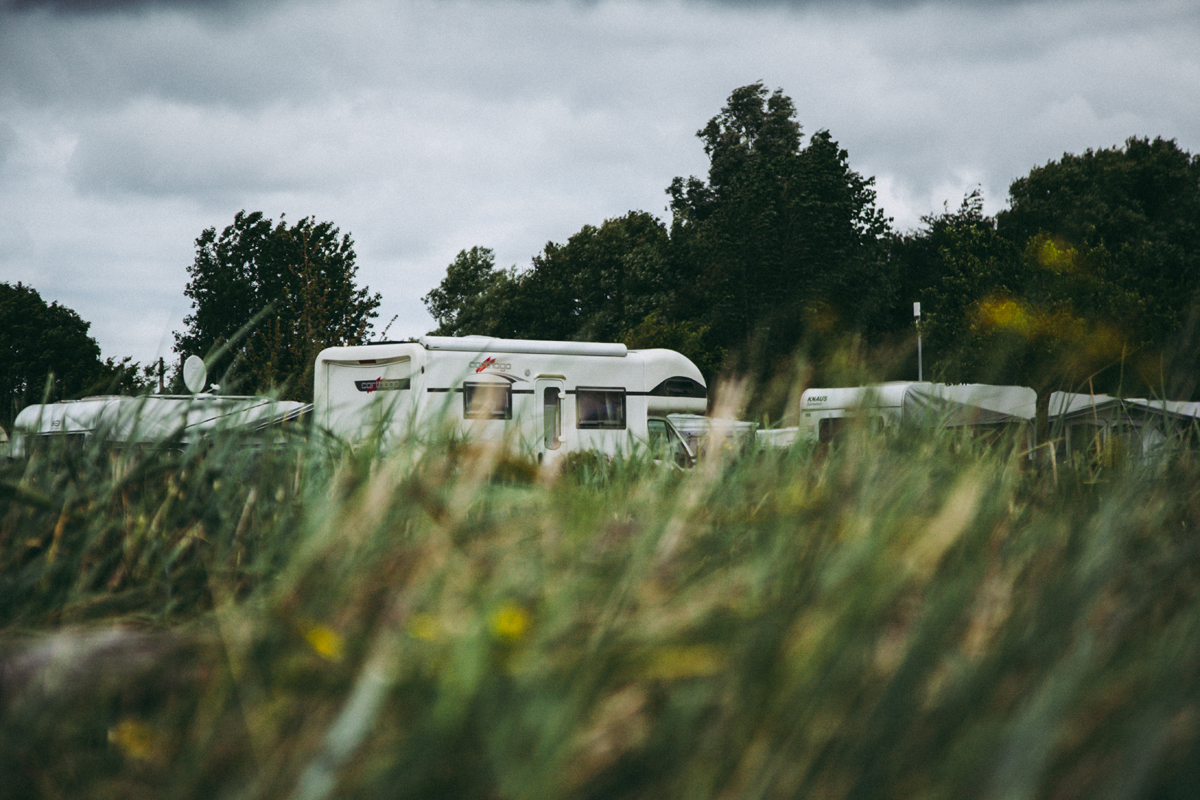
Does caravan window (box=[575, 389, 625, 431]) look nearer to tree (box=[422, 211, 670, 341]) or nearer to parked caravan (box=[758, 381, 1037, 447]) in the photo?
parked caravan (box=[758, 381, 1037, 447])

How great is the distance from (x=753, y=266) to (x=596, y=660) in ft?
109

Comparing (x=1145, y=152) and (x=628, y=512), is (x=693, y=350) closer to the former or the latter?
(x=1145, y=152)

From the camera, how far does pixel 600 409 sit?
1398cm

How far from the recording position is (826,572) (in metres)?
1.42

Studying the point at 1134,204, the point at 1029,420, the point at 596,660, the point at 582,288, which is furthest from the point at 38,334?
the point at 596,660

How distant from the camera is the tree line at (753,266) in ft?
65.0

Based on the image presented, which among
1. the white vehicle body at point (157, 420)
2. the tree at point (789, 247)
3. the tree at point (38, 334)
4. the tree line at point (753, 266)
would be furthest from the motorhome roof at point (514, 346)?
the tree at point (38, 334)

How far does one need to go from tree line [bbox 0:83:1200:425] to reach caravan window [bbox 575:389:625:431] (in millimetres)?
5934

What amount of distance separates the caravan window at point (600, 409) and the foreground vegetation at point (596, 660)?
11786mm

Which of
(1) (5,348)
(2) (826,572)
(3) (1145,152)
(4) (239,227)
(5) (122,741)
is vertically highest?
(3) (1145,152)

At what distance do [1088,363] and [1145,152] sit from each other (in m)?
39.5

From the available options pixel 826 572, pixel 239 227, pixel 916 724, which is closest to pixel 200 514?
pixel 826 572

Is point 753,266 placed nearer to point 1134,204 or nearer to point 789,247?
point 789,247

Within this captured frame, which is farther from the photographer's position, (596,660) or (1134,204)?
(1134,204)
